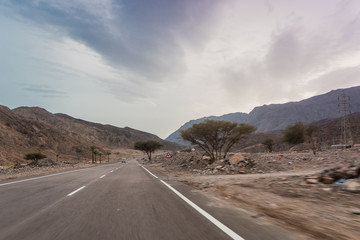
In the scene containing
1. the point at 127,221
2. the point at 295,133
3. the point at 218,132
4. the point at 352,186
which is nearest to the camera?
the point at 127,221

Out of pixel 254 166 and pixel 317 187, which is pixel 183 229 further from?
pixel 254 166

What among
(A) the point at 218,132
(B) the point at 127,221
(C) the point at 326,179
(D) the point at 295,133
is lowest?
(C) the point at 326,179

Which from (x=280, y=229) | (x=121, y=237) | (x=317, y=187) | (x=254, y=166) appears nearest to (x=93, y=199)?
(x=121, y=237)

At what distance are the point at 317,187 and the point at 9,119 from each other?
94298mm

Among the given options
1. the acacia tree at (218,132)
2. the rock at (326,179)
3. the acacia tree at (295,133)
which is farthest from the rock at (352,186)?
the acacia tree at (295,133)

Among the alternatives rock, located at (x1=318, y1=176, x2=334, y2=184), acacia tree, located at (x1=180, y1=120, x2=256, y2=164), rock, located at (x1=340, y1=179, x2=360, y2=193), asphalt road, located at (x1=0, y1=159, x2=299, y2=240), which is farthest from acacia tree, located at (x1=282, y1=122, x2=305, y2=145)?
asphalt road, located at (x1=0, y1=159, x2=299, y2=240)

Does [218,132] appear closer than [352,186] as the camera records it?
No

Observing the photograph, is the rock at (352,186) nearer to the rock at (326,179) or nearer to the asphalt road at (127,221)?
the rock at (326,179)

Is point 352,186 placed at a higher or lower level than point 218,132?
lower

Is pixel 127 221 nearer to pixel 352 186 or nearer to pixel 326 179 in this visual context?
pixel 352 186

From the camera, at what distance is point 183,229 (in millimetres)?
4418

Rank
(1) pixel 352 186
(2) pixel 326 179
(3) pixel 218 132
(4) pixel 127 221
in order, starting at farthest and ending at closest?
(3) pixel 218 132 < (2) pixel 326 179 < (1) pixel 352 186 < (4) pixel 127 221

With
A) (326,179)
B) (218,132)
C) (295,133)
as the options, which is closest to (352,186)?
(326,179)

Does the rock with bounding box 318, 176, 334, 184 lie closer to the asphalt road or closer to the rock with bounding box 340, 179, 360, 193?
the rock with bounding box 340, 179, 360, 193
